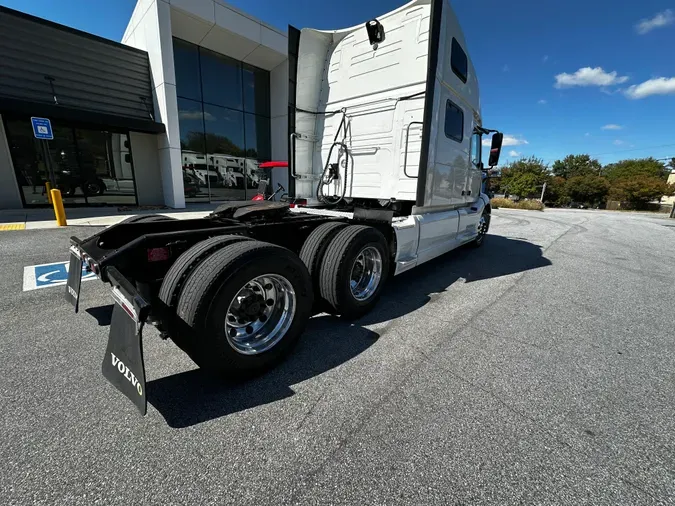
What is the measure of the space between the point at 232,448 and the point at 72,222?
905 centimetres

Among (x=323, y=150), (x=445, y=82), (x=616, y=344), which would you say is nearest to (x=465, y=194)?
(x=445, y=82)

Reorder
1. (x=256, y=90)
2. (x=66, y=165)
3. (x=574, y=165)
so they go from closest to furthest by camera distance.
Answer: (x=66, y=165), (x=256, y=90), (x=574, y=165)

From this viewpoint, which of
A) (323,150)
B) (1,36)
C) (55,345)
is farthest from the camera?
(1,36)

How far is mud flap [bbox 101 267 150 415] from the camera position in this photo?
1.50 metres

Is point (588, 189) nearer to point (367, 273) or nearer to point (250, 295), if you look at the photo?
point (367, 273)

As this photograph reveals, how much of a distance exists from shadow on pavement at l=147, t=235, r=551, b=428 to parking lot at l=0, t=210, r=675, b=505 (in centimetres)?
1

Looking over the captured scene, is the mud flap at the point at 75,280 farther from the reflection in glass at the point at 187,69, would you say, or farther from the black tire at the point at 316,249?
the reflection in glass at the point at 187,69

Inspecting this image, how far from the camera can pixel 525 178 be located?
42.3 m

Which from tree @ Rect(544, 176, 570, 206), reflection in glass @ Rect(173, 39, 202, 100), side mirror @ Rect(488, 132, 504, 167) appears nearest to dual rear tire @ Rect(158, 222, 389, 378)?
side mirror @ Rect(488, 132, 504, 167)

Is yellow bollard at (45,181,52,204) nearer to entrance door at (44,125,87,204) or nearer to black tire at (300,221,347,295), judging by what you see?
entrance door at (44,125,87,204)

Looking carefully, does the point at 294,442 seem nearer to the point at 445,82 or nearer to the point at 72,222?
the point at 445,82

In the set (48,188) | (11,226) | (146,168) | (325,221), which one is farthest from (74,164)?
(325,221)

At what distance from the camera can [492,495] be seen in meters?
1.32

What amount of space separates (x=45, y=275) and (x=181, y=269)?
11.4ft
